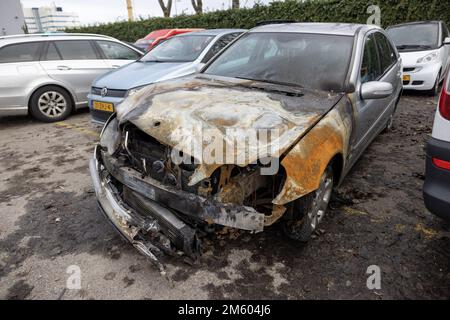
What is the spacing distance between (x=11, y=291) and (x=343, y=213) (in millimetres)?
2704

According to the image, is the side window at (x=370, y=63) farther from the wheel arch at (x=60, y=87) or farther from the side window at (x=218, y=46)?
the wheel arch at (x=60, y=87)

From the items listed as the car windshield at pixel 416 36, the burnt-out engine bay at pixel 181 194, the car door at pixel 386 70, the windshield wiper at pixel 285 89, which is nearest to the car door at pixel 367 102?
the car door at pixel 386 70

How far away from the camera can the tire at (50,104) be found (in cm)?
596

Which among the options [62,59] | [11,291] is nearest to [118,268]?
[11,291]

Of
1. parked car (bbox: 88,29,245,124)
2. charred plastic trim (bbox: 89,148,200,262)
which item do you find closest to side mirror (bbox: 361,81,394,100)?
charred plastic trim (bbox: 89,148,200,262)

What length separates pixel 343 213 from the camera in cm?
303

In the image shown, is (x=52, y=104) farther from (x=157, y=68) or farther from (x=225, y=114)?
(x=225, y=114)

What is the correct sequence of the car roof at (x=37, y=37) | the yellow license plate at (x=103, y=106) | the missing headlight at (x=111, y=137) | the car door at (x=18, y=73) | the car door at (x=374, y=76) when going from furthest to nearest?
the car roof at (x=37, y=37) → the car door at (x=18, y=73) → the yellow license plate at (x=103, y=106) → the car door at (x=374, y=76) → the missing headlight at (x=111, y=137)

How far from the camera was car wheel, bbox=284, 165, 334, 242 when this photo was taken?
2.37m

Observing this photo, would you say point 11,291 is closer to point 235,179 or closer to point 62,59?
point 235,179

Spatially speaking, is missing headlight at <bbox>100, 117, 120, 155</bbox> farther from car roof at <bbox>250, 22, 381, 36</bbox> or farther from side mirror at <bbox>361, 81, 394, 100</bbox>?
side mirror at <bbox>361, 81, 394, 100</bbox>

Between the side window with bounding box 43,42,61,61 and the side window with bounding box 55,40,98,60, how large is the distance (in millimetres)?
A: 71

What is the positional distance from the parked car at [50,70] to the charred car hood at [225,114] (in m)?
3.95

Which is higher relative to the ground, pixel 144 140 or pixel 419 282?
pixel 144 140
